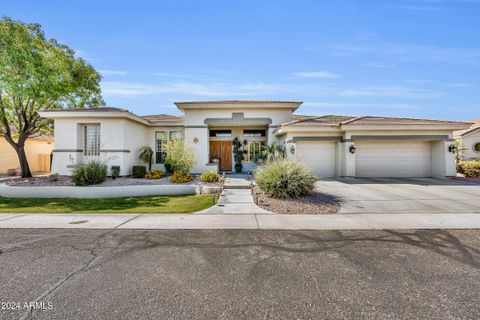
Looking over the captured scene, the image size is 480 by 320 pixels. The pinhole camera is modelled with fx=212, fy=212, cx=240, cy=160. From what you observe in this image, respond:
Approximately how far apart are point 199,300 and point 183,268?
3.13 feet

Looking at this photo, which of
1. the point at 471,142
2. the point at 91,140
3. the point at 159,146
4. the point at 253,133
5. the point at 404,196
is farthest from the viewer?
the point at 471,142

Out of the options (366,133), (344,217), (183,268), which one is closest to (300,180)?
(344,217)

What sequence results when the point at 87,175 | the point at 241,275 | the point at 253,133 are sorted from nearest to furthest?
1. the point at 241,275
2. the point at 87,175
3. the point at 253,133

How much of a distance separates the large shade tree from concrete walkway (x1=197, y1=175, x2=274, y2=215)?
12565 millimetres

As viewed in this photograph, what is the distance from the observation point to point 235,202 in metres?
8.52

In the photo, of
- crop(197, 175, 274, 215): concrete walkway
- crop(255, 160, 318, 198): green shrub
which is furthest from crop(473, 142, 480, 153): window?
crop(197, 175, 274, 215): concrete walkway

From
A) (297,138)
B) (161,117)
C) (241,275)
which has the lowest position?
(241,275)

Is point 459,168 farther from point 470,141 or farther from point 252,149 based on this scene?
point 252,149

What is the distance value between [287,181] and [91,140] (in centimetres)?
1323

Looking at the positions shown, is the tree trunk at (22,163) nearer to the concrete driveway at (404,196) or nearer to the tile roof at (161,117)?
the tile roof at (161,117)

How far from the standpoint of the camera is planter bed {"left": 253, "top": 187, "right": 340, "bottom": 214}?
7.41m

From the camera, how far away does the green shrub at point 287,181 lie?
8539mm

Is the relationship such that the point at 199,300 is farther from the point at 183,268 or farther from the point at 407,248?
the point at 407,248

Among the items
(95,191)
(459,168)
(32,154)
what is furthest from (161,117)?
(459,168)
